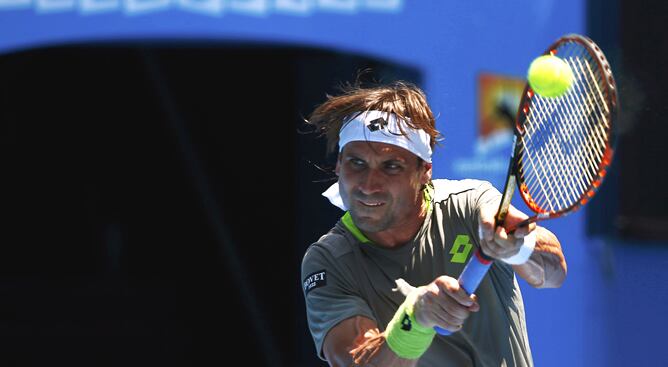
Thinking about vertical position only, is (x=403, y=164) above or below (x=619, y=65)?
below

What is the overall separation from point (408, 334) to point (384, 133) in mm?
568

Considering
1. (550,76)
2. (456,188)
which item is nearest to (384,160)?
(456,188)

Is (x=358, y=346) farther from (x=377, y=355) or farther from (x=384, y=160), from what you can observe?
(x=384, y=160)

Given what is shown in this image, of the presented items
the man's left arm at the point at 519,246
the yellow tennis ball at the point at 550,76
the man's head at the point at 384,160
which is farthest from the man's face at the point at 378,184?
the yellow tennis ball at the point at 550,76

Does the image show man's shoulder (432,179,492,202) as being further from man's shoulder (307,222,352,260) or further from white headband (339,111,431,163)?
man's shoulder (307,222,352,260)

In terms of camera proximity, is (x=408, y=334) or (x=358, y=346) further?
(x=358, y=346)

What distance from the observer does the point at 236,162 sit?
680 cm

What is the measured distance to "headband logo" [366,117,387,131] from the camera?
2.76 meters

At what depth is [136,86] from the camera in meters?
7.41

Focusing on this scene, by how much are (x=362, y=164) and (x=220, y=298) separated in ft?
15.1

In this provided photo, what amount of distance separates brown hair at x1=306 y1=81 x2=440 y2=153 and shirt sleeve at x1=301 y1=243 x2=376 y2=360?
0.34 m

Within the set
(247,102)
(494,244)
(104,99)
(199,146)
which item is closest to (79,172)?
(104,99)

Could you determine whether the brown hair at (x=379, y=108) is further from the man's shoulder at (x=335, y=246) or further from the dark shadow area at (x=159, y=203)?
the dark shadow area at (x=159, y=203)

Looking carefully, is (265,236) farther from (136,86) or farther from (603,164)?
(603,164)
